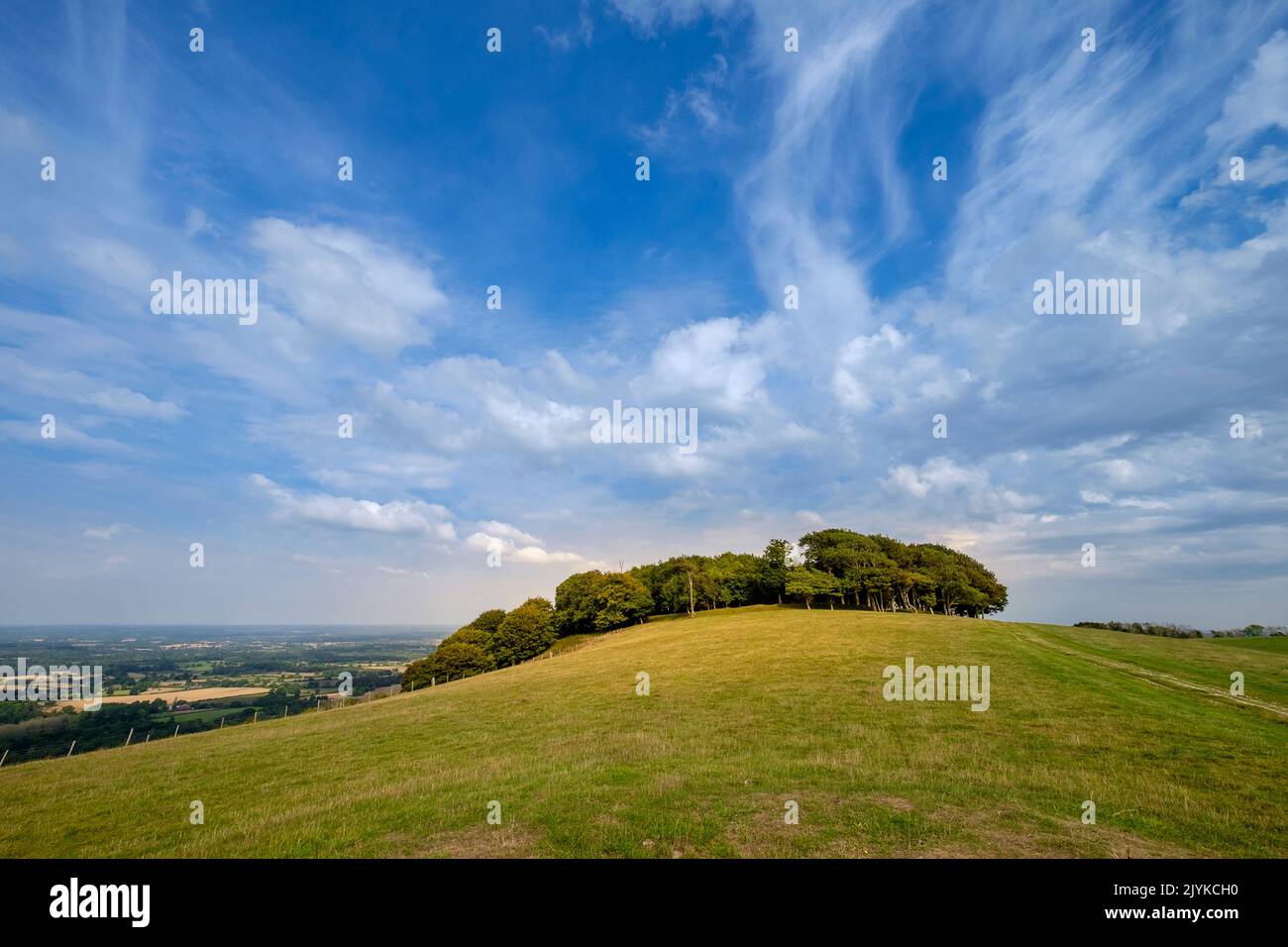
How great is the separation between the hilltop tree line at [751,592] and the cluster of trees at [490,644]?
0.60 feet

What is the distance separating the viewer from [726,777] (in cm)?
1584

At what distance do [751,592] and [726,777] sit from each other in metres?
97.9

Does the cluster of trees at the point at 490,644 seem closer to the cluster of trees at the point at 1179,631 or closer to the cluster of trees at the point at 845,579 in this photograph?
the cluster of trees at the point at 845,579

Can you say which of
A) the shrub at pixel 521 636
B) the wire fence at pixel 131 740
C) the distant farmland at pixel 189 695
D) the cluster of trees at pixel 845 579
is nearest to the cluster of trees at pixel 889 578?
the cluster of trees at pixel 845 579

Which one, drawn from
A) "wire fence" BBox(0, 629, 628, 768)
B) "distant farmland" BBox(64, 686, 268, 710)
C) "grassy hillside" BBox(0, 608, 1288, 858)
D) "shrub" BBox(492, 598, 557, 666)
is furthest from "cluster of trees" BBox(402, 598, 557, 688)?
"grassy hillside" BBox(0, 608, 1288, 858)

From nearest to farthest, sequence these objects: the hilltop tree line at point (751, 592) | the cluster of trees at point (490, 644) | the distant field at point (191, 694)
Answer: the distant field at point (191, 694) < the cluster of trees at point (490, 644) < the hilltop tree line at point (751, 592)

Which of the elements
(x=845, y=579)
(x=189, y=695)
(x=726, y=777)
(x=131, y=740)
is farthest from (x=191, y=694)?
(x=845, y=579)

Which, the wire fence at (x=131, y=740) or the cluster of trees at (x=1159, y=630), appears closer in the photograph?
the wire fence at (x=131, y=740)

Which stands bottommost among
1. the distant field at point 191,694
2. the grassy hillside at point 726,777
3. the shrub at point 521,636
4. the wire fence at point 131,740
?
the distant field at point 191,694

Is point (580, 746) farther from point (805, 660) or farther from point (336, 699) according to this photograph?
point (336, 699)

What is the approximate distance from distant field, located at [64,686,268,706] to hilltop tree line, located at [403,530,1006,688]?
Answer: 975 inches

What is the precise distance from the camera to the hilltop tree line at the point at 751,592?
8981 cm

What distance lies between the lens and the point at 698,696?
3081cm
